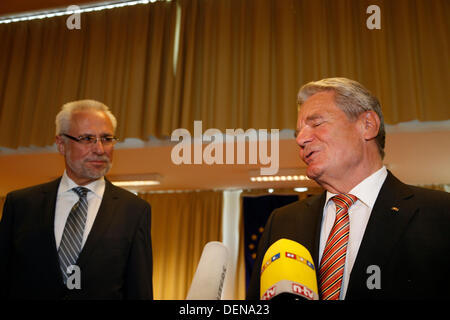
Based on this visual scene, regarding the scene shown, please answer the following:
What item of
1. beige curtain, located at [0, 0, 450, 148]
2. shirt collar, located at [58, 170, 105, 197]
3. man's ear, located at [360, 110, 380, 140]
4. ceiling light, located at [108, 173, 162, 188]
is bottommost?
shirt collar, located at [58, 170, 105, 197]

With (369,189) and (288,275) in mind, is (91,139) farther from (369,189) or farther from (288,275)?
(288,275)

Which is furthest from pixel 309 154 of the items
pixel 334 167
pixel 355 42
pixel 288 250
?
pixel 355 42

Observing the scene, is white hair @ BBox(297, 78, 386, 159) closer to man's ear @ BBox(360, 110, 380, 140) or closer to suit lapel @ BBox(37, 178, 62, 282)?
man's ear @ BBox(360, 110, 380, 140)

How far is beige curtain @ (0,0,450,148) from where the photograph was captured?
3.60m

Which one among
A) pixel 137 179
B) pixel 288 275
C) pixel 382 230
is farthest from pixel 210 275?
pixel 137 179

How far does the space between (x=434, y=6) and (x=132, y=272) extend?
11.9ft

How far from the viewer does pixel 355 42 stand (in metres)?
3.77

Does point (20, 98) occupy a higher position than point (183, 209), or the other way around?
point (20, 98)

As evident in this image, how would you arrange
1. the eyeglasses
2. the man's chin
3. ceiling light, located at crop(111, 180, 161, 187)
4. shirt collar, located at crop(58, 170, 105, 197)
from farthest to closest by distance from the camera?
ceiling light, located at crop(111, 180, 161, 187) → the eyeglasses → shirt collar, located at crop(58, 170, 105, 197) → the man's chin

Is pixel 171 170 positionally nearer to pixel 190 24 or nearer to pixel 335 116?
pixel 190 24

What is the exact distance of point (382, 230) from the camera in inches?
46.9

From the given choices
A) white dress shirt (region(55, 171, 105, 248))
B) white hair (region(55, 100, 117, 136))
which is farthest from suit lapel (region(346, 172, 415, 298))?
white hair (region(55, 100, 117, 136))

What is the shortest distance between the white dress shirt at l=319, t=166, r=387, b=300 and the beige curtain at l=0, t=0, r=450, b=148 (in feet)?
7.73

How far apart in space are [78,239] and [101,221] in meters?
0.13
